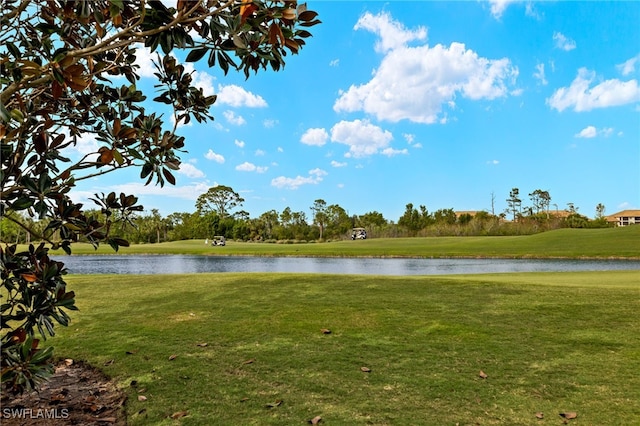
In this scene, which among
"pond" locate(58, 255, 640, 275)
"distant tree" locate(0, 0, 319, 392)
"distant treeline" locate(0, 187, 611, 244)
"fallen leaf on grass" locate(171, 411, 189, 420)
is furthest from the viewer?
"distant treeline" locate(0, 187, 611, 244)

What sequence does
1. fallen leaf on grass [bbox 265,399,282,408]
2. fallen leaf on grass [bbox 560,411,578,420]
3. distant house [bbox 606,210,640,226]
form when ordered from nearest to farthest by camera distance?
fallen leaf on grass [bbox 560,411,578,420] → fallen leaf on grass [bbox 265,399,282,408] → distant house [bbox 606,210,640,226]

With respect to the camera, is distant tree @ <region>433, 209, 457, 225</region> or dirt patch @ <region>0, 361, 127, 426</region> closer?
dirt patch @ <region>0, 361, 127, 426</region>

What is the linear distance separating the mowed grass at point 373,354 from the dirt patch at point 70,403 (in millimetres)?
133

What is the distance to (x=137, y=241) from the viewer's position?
228 ft

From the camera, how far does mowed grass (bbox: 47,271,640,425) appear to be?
9.70 feet

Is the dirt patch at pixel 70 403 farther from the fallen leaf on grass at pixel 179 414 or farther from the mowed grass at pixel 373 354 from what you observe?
the fallen leaf on grass at pixel 179 414

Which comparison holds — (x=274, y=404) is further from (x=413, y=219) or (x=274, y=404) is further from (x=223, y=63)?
(x=413, y=219)

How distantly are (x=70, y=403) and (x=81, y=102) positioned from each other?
8.10 feet

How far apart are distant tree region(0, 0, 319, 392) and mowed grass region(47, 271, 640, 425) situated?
4.31ft

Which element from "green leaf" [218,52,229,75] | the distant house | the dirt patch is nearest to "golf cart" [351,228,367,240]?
the dirt patch

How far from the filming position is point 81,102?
2.57 meters

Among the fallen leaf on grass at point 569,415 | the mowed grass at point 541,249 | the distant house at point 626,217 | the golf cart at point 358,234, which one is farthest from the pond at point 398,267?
the distant house at point 626,217

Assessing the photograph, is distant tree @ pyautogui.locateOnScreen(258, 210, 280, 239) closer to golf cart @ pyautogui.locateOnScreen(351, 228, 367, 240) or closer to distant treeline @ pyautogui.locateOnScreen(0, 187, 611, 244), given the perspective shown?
distant treeline @ pyautogui.locateOnScreen(0, 187, 611, 244)

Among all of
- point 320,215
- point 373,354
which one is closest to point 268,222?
point 320,215
